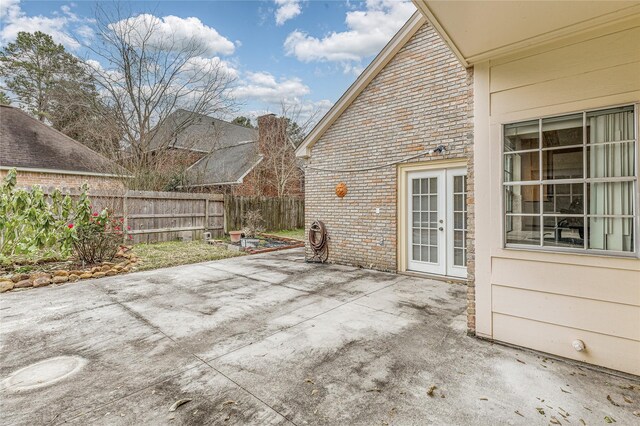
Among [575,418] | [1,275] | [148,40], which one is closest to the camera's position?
[575,418]

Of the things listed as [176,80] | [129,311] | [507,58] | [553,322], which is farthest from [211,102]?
[553,322]

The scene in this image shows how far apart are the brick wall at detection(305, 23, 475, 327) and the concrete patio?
224 centimetres

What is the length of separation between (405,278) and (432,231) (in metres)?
1.05

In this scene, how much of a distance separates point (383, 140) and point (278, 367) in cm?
501

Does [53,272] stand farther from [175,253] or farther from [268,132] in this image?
[268,132]

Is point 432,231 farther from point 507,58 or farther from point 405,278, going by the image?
point 507,58

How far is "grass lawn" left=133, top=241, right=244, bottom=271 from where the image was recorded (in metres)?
7.04

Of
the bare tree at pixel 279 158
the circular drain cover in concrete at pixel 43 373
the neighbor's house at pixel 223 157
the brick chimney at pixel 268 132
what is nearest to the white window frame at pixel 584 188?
the circular drain cover in concrete at pixel 43 373

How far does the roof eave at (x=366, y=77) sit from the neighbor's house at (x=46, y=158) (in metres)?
7.89

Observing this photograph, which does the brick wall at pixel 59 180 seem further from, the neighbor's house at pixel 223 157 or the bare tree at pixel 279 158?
the bare tree at pixel 279 158

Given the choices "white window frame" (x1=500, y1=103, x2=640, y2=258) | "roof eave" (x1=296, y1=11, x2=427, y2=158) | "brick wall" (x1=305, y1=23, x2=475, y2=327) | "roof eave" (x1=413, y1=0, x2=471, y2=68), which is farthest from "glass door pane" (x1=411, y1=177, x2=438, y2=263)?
"roof eave" (x1=413, y1=0, x2=471, y2=68)

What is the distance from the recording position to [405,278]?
5.73m

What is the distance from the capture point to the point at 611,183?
2564mm

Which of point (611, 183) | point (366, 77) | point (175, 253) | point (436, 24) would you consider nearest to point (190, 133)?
point (175, 253)
